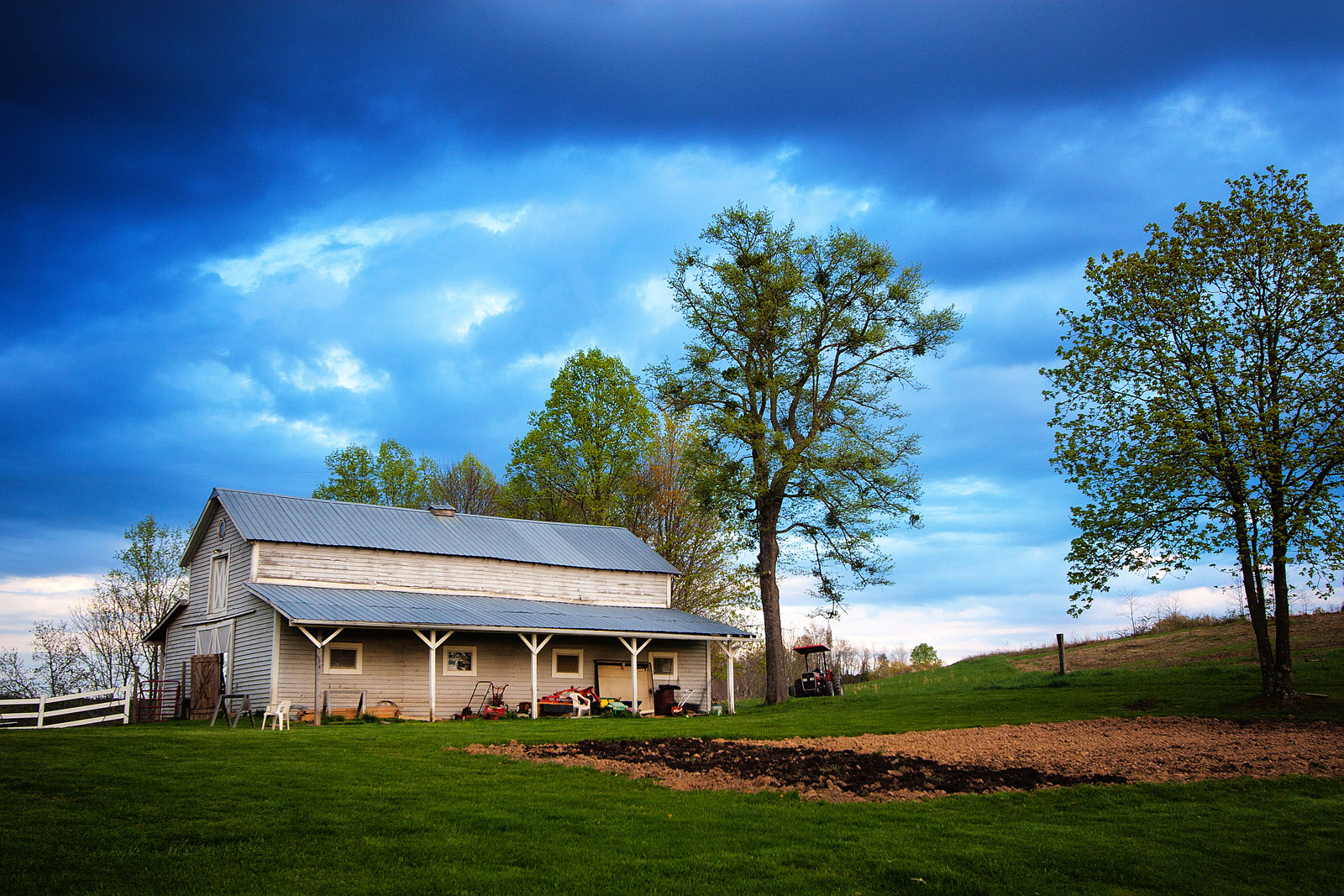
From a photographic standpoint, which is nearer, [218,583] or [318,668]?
[318,668]

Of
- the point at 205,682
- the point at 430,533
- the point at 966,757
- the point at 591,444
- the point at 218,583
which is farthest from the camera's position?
the point at 591,444

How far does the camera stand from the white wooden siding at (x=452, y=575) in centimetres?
Result: 2516

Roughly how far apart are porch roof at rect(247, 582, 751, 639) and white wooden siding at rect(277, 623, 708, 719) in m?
0.80

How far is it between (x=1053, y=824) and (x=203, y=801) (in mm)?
8397

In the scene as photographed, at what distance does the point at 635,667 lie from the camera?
26453 millimetres

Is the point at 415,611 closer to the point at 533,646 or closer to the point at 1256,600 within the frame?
the point at 533,646

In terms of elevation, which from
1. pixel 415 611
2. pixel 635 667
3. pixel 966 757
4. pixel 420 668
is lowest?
pixel 966 757

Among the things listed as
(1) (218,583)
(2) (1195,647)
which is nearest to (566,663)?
(1) (218,583)

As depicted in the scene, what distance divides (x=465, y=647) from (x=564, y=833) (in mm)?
18433

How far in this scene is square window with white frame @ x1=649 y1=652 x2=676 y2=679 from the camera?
1164 inches

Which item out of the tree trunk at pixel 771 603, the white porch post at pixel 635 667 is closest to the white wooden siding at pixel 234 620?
the white porch post at pixel 635 667

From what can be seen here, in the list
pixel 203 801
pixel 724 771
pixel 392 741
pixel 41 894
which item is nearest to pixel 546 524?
pixel 392 741

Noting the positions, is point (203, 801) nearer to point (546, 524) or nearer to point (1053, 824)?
point (1053, 824)

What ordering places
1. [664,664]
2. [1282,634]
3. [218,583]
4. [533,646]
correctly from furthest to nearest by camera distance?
1. [664,664]
2. [218,583]
3. [533,646]
4. [1282,634]
